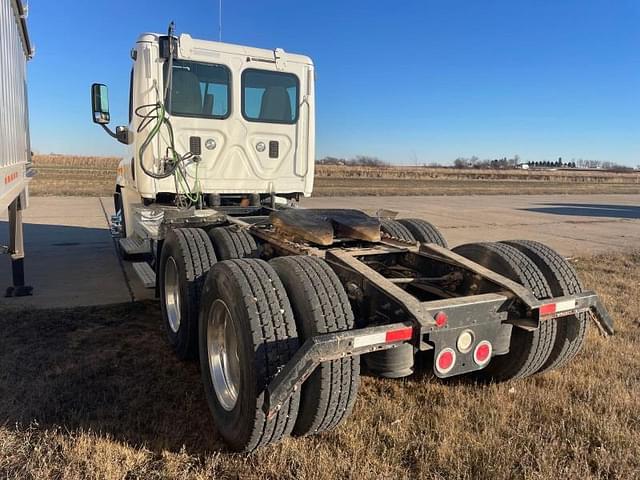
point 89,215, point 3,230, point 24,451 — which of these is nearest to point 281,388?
point 24,451

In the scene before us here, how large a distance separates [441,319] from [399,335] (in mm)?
263

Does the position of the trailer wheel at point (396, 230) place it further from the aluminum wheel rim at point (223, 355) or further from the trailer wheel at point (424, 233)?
the aluminum wheel rim at point (223, 355)

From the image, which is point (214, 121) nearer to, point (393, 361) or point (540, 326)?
point (393, 361)

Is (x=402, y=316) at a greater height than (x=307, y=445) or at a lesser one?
greater

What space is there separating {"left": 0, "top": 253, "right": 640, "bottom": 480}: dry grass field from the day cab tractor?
7.5 inches

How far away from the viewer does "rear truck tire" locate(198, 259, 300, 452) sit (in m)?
2.54

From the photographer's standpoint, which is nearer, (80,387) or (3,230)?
(80,387)

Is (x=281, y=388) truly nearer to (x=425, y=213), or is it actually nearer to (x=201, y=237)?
(x=201, y=237)

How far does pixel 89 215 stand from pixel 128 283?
8.54 metres

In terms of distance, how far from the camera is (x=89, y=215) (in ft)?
46.9

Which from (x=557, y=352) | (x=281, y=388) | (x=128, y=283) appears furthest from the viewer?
(x=128, y=283)

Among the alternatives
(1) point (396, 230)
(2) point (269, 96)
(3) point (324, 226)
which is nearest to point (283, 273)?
(3) point (324, 226)

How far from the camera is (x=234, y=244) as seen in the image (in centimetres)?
421

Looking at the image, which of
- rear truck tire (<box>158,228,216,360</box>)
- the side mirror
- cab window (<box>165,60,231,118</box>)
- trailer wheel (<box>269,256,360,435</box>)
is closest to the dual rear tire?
trailer wheel (<box>269,256,360,435</box>)
